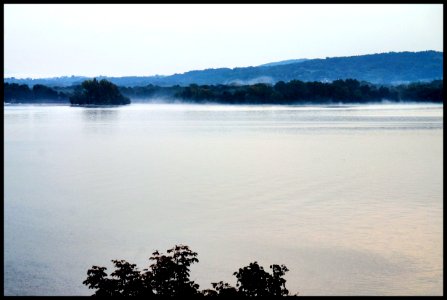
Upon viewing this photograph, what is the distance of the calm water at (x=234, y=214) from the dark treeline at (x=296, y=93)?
152 ft

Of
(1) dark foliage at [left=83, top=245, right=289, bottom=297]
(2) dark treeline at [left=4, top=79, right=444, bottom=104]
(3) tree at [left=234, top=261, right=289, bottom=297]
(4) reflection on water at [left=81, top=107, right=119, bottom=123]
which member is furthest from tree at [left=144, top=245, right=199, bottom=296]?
(2) dark treeline at [left=4, top=79, right=444, bottom=104]

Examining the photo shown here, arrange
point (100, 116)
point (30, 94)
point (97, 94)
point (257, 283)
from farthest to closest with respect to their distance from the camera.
Result: point (30, 94)
point (97, 94)
point (100, 116)
point (257, 283)

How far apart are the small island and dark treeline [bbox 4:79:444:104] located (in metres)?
4.86

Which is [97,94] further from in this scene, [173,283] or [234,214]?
[173,283]

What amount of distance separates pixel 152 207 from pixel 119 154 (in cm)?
886

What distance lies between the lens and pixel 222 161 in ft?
56.1

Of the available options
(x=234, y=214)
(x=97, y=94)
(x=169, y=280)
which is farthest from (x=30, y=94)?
(x=169, y=280)

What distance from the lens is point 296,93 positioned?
6719 cm

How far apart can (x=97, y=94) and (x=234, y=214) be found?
5567cm

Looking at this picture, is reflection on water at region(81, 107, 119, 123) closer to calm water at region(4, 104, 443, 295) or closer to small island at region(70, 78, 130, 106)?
small island at region(70, 78, 130, 106)

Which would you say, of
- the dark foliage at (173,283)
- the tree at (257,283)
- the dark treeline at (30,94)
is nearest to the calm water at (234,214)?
the dark foliage at (173,283)

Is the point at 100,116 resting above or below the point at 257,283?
below

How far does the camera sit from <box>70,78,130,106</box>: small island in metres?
62.8

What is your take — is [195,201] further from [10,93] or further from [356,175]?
[10,93]
